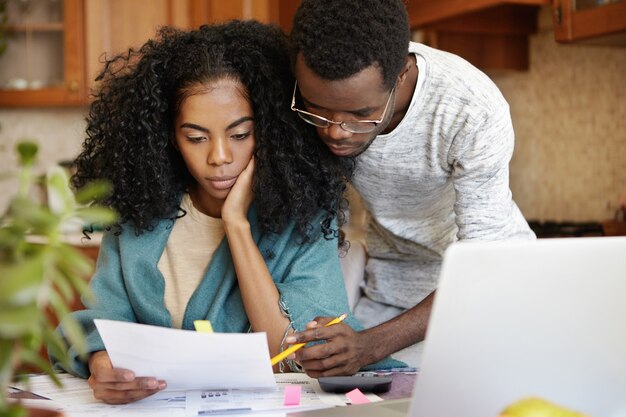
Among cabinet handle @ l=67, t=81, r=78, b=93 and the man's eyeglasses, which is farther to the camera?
cabinet handle @ l=67, t=81, r=78, b=93

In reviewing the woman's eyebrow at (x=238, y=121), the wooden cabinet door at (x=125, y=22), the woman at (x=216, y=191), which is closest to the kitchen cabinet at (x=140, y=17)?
the wooden cabinet door at (x=125, y=22)

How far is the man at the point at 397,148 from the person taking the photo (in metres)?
1.28

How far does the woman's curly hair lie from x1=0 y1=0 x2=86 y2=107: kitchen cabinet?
2289mm

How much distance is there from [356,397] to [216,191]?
510mm

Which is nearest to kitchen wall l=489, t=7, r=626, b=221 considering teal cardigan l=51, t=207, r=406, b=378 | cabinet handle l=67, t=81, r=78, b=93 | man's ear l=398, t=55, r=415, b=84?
man's ear l=398, t=55, r=415, b=84

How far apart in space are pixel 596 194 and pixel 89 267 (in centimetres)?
216

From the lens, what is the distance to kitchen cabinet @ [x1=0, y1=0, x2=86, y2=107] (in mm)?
3719

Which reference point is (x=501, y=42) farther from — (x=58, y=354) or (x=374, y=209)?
(x=58, y=354)

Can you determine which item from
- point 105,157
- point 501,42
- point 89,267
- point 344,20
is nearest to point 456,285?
point 89,267

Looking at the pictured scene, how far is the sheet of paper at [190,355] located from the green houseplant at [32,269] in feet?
1.38

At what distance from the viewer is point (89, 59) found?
372 cm

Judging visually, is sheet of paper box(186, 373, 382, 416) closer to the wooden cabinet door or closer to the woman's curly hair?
the woman's curly hair

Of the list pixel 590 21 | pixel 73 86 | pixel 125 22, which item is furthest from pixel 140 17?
pixel 590 21

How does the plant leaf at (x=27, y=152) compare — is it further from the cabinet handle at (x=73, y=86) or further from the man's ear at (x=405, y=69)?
the cabinet handle at (x=73, y=86)
